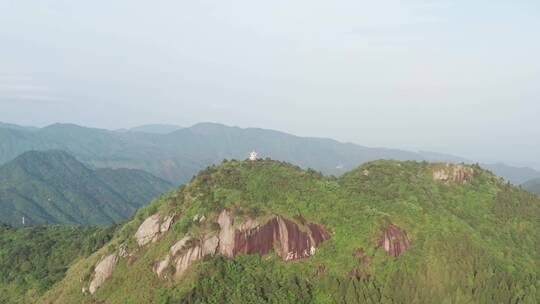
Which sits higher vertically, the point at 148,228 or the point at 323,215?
the point at 323,215

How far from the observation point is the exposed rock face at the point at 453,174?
94.2 meters

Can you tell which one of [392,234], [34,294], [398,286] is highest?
[392,234]

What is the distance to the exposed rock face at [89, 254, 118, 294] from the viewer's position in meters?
71.7

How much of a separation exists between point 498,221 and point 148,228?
64.3m

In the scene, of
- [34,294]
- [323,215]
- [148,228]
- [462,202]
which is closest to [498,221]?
[462,202]

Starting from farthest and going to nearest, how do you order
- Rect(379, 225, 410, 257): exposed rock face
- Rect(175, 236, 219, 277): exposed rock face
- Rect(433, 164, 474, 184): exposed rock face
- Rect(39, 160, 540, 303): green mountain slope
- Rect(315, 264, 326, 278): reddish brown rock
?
1. Rect(433, 164, 474, 184): exposed rock face
2. Rect(379, 225, 410, 257): exposed rock face
3. Rect(315, 264, 326, 278): reddish brown rock
4. Rect(175, 236, 219, 277): exposed rock face
5. Rect(39, 160, 540, 303): green mountain slope

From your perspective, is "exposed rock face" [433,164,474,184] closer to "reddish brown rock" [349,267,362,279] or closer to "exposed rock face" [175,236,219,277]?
"reddish brown rock" [349,267,362,279]

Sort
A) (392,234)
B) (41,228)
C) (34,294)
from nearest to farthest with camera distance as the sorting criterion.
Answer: (392,234) → (34,294) → (41,228)

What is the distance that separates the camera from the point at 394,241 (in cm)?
7406

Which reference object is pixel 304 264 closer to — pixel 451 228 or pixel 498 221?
pixel 451 228

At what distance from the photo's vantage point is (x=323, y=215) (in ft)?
251

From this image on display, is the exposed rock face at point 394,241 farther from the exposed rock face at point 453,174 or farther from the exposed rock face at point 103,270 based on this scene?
the exposed rock face at point 103,270

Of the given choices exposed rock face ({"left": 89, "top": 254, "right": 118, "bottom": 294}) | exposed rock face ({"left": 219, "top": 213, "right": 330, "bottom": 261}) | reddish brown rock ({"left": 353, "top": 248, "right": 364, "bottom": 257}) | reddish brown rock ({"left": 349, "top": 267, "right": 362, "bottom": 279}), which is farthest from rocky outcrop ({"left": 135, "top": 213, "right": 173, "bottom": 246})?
reddish brown rock ({"left": 353, "top": 248, "right": 364, "bottom": 257})

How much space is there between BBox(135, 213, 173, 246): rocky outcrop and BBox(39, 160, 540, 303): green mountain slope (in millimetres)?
225
